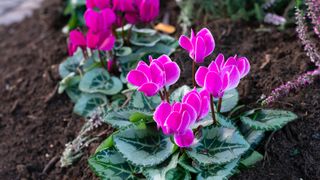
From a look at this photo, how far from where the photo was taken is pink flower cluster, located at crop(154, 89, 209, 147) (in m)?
2.09

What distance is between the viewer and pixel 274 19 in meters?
3.31

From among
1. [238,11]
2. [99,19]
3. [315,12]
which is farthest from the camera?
[238,11]

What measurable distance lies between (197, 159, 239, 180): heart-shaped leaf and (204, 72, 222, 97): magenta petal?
307 mm

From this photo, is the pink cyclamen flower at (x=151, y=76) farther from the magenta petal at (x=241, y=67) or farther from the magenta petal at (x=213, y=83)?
the magenta petal at (x=241, y=67)

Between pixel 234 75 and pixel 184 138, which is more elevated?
pixel 234 75

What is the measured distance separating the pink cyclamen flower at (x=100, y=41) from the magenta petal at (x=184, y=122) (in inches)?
36.5

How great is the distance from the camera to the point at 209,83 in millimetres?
2160

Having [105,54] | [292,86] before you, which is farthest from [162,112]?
[105,54]

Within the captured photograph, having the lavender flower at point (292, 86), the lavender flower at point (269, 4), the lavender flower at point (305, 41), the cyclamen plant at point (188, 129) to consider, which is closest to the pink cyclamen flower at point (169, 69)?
the cyclamen plant at point (188, 129)

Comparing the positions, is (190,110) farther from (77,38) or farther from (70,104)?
(70,104)

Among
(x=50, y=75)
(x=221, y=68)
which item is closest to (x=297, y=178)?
(x=221, y=68)

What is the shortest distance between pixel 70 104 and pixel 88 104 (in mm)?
222

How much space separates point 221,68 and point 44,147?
4.07 ft

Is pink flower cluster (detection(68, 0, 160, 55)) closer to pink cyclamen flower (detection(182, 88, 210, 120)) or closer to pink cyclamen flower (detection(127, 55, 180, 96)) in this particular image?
pink cyclamen flower (detection(127, 55, 180, 96))
